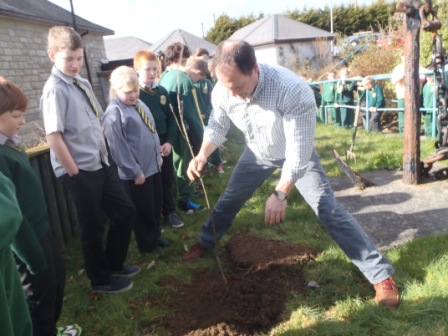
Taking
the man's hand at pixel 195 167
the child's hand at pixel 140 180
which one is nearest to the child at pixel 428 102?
the man's hand at pixel 195 167

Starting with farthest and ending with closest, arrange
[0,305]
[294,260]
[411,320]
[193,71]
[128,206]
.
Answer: [193,71], [294,260], [128,206], [411,320], [0,305]

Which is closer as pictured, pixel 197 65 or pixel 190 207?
pixel 190 207

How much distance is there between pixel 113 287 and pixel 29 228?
1.38 meters

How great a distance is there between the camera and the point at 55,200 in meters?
4.12

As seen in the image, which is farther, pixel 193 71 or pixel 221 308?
pixel 193 71

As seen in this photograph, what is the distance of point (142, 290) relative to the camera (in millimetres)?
3307

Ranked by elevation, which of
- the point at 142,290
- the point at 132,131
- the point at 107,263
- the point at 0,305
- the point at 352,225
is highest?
the point at 132,131

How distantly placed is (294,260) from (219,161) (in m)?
3.58

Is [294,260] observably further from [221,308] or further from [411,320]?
[411,320]

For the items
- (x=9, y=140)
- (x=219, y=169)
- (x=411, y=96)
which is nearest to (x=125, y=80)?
(x=9, y=140)

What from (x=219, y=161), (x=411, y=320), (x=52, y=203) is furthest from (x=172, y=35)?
(x=411, y=320)

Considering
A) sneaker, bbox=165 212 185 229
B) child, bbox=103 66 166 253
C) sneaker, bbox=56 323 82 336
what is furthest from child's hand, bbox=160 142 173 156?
sneaker, bbox=56 323 82 336

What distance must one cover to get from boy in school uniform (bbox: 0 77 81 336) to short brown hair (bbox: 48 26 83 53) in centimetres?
74

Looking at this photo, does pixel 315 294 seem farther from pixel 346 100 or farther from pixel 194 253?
pixel 346 100
